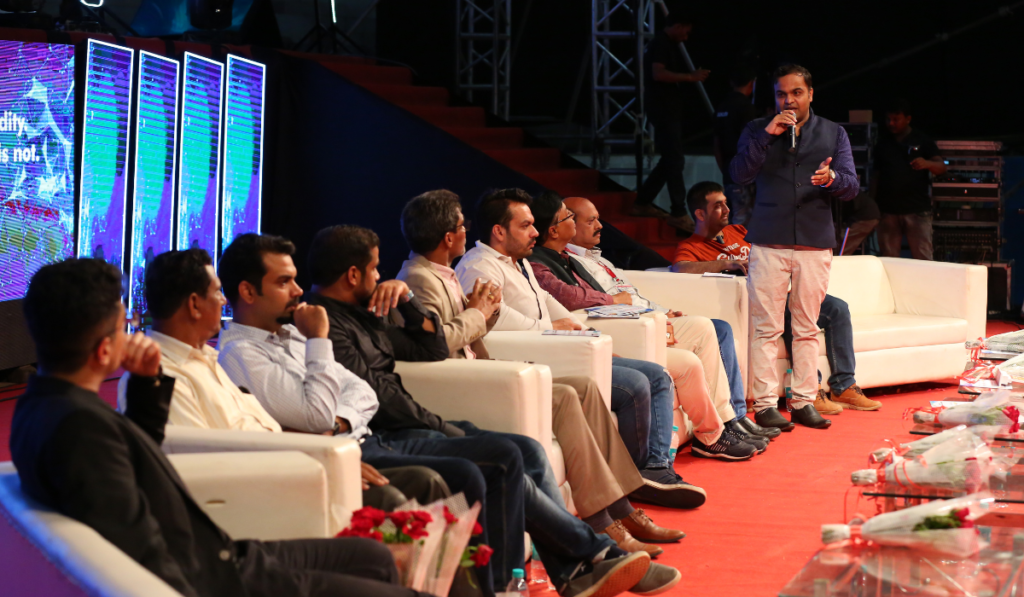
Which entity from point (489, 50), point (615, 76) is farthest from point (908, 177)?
point (489, 50)

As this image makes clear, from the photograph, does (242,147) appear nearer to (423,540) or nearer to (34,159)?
(34,159)

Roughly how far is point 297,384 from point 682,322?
7.06ft

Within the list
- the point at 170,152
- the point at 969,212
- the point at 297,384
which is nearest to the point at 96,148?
the point at 170,152

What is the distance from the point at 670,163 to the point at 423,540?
5222 millimetres

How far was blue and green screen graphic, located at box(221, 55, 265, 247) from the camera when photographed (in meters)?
6.14

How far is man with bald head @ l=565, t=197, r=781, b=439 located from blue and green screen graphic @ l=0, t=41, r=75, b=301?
2454 mm

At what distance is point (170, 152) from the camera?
5.62 metres

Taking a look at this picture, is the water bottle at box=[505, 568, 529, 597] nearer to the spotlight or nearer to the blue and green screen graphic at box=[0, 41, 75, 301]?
the blue and green screen graphic at box=[0, 41, 75, 301]

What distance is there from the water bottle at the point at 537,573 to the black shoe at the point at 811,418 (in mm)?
2189

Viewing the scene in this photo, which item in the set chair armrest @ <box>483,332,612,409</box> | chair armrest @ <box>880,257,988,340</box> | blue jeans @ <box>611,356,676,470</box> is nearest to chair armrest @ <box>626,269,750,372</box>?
blue jeans @ <box>611,356,676,470</box>

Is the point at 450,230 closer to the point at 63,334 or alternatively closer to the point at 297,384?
the point at 297,384

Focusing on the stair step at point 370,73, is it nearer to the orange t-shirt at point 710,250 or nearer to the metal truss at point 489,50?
the metal truss at point 489,50

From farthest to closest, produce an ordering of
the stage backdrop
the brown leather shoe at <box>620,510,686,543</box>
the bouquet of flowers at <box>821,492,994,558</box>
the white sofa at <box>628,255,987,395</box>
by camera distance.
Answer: the stage backdrop
the white sofa at <box>628,255,987,395</box>
the brown leather shoe at <box>620,510,686,543</box>
the bouquet of flowers at <box>821,492,994,558</box>

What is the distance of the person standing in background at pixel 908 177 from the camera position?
7.38m
